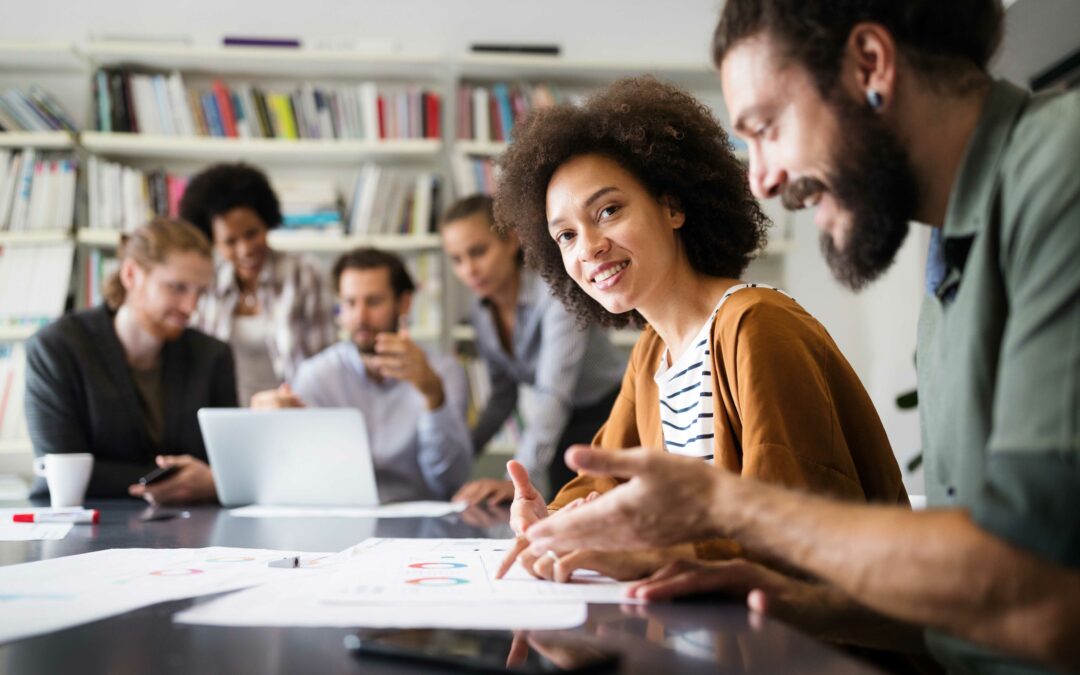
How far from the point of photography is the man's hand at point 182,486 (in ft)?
6.73

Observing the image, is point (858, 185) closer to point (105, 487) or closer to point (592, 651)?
point (592, 651)

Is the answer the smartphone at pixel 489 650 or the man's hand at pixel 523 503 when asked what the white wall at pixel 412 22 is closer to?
the man's hand at pixel 523 503

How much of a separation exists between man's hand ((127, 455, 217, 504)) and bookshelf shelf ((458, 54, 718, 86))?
2115 mm

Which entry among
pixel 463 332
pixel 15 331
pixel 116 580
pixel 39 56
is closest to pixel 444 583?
pixel 116 580

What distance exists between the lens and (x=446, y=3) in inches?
154

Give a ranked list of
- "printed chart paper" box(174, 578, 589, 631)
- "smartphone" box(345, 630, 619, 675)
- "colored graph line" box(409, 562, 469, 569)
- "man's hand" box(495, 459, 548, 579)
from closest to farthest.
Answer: "smartphone" box(345, 630, 619, 675) → "printed chart paper" box(174, 578, 589, 631) → "colored graph line" box(409, 562, 469, 569) → "man's hand" box(495, 459, 548, 579)

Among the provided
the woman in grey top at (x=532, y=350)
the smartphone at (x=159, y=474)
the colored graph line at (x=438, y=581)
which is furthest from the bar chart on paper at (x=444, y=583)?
the woman in grey top at (x=532, y=350)

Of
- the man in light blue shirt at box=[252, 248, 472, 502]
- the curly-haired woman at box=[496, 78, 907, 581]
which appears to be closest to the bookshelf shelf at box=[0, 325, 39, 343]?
the man in light blue shirt at box=[252, 248, 472, 502]

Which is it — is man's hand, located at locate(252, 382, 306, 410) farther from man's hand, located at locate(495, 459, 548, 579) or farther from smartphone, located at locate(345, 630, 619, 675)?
smartphone, located at locate(345, 630, 619, 675)

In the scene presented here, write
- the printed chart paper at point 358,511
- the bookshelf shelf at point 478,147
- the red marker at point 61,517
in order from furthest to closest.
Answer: the bookshelf shelf at point 478,147
the printed chart paper at point 358,511
the red marker at point 61,517

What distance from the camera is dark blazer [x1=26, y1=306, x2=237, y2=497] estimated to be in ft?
7.53

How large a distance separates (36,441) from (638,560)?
1950 mm

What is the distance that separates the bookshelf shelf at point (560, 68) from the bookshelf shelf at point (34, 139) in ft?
5.20

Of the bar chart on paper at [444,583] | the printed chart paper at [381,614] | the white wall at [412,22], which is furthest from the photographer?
the white wall at [412,22]
